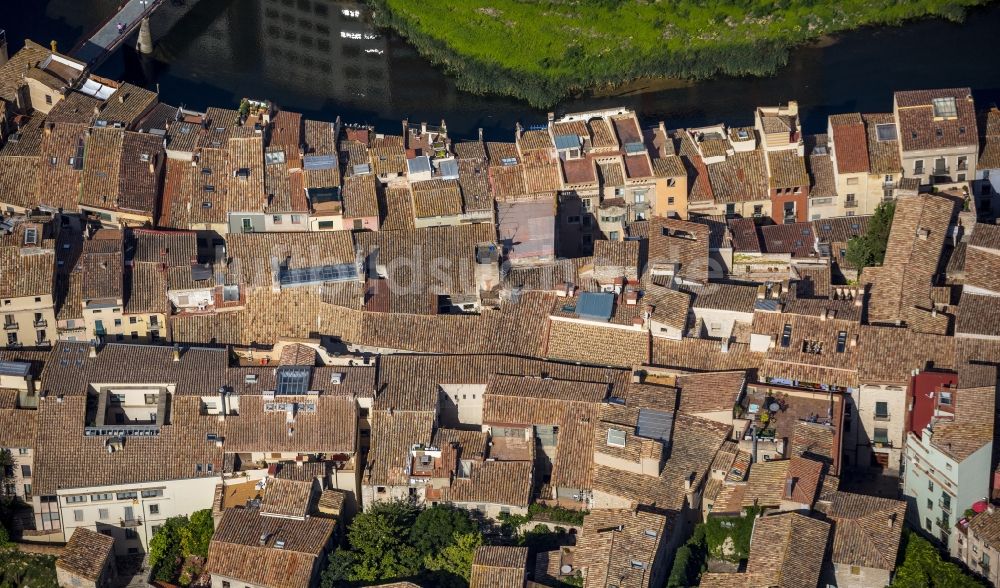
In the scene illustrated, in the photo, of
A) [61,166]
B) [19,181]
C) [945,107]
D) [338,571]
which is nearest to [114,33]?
[61,166]

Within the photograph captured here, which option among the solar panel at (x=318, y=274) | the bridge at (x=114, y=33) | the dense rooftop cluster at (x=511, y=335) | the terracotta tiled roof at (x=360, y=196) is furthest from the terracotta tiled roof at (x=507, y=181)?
the bridge at (x=114, y=33)

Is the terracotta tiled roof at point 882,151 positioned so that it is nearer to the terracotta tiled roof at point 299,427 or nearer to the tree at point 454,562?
the terracotta tiled roof at point 299,427

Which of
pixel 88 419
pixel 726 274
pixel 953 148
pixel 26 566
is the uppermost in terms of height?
pixel 953 148

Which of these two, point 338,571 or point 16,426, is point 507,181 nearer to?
point 338,571

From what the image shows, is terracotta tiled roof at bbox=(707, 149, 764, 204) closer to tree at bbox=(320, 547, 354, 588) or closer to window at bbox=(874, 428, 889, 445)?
window at bbox=(874, 428, 889, 445)

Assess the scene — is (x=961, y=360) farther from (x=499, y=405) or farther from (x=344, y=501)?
(x=344, y=501)

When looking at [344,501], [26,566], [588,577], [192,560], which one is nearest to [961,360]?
[588,577]

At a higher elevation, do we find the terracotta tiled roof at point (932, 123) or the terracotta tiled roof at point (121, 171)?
the terracotta tiled roof at point (932, 123)
